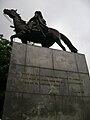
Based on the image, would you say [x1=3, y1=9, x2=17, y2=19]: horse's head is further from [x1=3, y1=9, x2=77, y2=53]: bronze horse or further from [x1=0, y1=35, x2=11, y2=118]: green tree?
[x1=0, y1=35, x2=11, y2=118]: green tree

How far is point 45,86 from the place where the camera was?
6789 millimetres

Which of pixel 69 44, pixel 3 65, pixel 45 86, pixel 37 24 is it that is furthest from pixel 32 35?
pixel 3 65

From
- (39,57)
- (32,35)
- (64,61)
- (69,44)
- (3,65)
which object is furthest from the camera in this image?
(3,65)

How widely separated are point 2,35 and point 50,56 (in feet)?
46.7

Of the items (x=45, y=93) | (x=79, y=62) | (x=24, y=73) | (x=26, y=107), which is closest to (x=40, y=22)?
(x=79, y=62)

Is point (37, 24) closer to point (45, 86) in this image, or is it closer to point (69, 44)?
point (69, 44)

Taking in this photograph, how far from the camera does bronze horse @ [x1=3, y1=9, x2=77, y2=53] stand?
9016 millimetres

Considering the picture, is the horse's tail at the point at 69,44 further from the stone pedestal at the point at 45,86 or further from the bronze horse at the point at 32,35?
the stone pedestal at the point at 45,86

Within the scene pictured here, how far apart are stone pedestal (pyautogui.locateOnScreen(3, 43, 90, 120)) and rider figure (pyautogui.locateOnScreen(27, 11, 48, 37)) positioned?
6.32 feet

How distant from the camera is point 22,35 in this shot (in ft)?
29.1

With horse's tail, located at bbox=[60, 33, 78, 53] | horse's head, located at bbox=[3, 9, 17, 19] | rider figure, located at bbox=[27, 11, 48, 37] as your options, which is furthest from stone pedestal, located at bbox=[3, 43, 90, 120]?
horse's head, located at bbox=[3, 9, 17, 19]

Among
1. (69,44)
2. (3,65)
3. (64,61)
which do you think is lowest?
(64,61)

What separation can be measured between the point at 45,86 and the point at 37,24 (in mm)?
4535

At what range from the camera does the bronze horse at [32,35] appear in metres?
9.02
